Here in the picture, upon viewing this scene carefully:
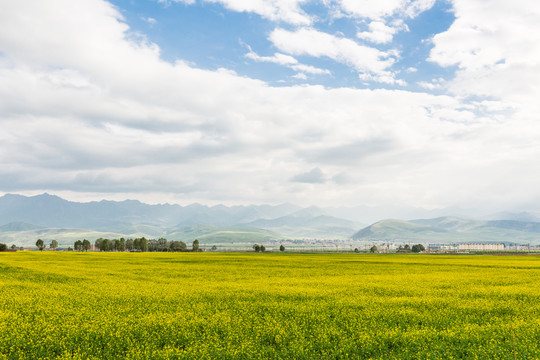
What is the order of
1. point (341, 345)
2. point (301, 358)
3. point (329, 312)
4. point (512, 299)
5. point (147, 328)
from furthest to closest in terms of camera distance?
1. point (512, 299)
2. point (329, 312)
3. point (147, 328)
4. point (341, 345)
5. point (301, 358)

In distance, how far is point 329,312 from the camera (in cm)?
3089

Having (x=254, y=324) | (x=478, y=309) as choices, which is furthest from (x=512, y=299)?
(x=254, y=324)

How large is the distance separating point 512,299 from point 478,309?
8.47 metres

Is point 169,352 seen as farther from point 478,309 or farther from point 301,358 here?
point 478,309

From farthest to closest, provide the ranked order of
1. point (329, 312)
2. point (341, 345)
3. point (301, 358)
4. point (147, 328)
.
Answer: point (329, 312), point (147, 328), point (341, 345), point (301, 358)

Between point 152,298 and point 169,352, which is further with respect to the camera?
point 152,298

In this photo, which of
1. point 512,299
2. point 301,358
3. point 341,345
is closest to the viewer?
point 301,358

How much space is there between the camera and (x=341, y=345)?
22078mm

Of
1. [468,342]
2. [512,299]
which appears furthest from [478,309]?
[468,342]

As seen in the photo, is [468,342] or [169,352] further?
[468,342]

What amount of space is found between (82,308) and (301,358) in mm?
22796

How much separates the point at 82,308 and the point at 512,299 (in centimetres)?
4392

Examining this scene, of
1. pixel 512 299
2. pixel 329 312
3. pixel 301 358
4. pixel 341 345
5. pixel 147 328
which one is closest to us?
pixel 301 358

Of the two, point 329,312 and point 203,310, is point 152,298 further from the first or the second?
point 329,312
